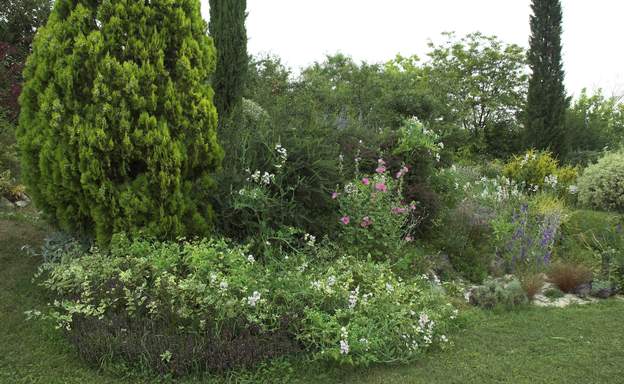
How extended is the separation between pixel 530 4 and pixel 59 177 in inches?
Answer: 775

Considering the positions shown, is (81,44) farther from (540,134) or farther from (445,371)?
(540,134)

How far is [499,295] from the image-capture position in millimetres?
5668

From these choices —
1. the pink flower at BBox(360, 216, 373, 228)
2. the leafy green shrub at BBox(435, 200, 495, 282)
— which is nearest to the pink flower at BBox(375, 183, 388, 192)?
the pink flower at BBox(360, 216, 373, 228)

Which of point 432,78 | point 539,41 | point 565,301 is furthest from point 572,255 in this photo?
point 432,78

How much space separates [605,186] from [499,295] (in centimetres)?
719

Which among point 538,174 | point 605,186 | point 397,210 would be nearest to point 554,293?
point 397,210

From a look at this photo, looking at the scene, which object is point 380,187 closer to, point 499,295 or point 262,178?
point 262,178

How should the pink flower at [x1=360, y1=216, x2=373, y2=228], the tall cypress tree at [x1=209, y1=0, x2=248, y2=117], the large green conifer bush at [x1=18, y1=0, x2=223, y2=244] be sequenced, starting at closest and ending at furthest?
1. the large green conifer bush at [x1=18, y1=0, x2=223, y2=244]
2. the pink flower at [x1=360, y1=216, x2=373, y2=228]
3. the tall cypress tree at [x1=209, y1=0, x2=248, y2=117]

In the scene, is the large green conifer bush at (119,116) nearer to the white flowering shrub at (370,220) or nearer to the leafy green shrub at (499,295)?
the white flowering shrub at (370,220)

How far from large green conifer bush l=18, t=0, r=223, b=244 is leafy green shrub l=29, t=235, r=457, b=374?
489 millimetres

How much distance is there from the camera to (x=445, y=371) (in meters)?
3.99

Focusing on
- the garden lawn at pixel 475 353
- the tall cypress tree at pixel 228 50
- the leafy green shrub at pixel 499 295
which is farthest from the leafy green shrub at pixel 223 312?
the tall cypress tree at pixel 228 50

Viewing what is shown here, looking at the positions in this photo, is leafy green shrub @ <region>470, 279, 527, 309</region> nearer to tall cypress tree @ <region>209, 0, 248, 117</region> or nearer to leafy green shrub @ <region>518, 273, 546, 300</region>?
leafy green shrub @ <region>518, 273, 546, 300</region>

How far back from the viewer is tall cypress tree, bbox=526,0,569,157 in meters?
19.2
